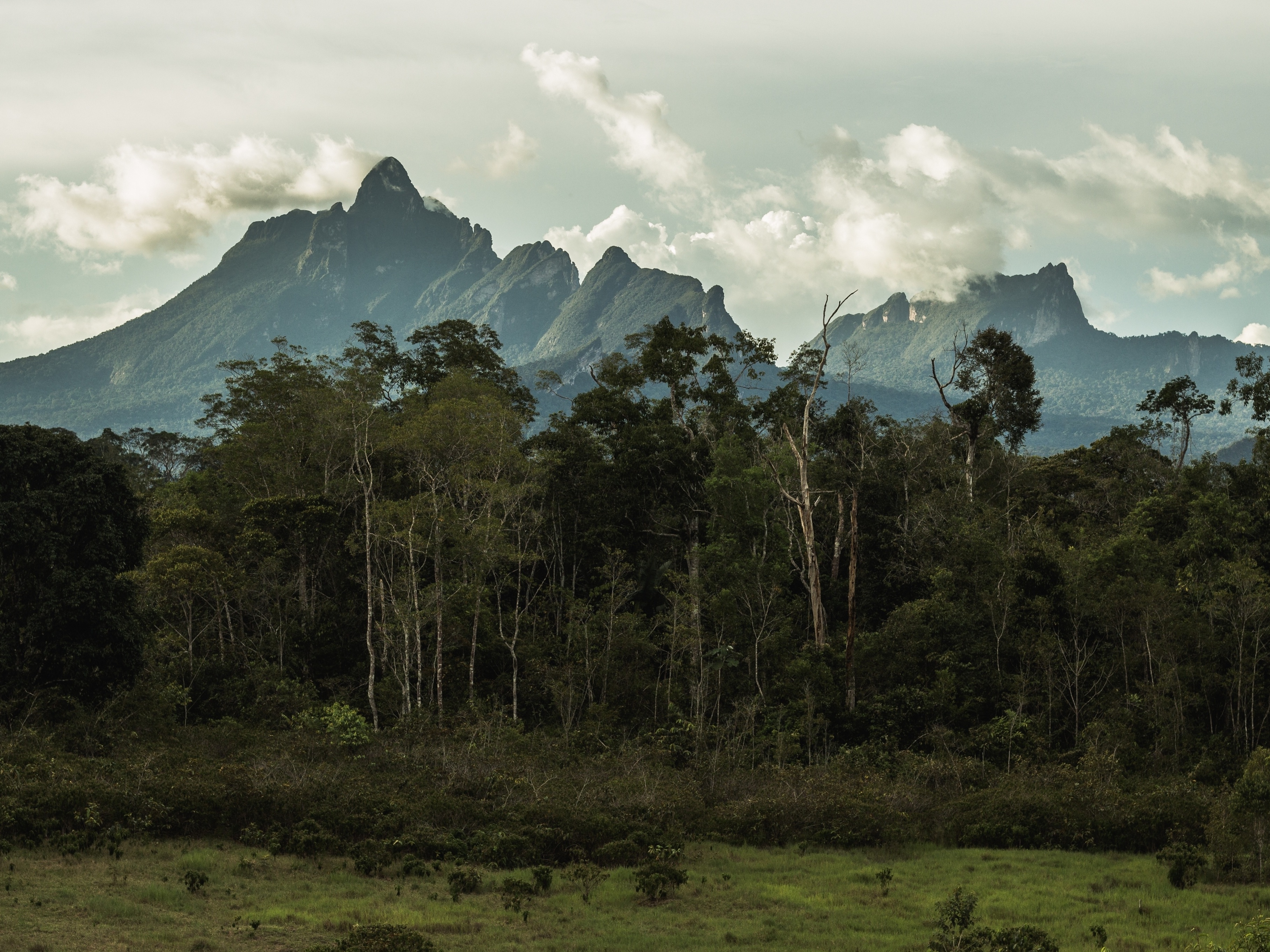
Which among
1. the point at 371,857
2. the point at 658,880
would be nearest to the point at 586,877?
the point at 658,880

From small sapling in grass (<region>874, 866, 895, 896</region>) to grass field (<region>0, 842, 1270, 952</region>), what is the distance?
0.65 feet

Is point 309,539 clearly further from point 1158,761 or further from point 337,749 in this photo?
point 1158,761

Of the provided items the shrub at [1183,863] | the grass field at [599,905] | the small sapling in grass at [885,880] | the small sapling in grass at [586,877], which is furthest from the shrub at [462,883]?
the shrub at [1183,863]

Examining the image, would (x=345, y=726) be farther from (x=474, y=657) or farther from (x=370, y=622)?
(x=474, y=657)

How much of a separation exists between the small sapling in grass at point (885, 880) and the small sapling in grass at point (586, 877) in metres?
4.93

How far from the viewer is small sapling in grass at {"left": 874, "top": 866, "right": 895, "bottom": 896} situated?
1703 cm

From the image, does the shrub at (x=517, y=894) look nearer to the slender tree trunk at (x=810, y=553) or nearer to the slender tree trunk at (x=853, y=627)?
the slender tree trunk at (x=853, y=627)

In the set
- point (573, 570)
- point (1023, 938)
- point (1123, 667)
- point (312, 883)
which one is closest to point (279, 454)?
point (573, 570)

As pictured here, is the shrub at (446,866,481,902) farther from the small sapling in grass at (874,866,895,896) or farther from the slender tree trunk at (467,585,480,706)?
the slender tree trunk at (467,585,480,706)

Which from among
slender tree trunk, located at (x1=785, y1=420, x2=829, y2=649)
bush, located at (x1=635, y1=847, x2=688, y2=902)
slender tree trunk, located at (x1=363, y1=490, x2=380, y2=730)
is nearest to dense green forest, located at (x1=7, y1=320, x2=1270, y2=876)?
slender tree trunk, located at (x1=785, y1=420, x2=829, y2=649)

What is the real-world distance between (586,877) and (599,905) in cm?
86

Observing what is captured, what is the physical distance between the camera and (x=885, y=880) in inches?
677

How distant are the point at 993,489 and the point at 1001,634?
1727 cm

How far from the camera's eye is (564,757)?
26062 mm
